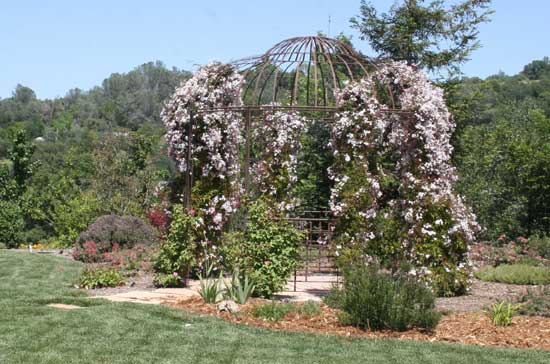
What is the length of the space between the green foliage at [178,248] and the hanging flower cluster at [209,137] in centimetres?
29

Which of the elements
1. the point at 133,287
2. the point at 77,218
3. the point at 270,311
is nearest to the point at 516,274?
the point at 270,311

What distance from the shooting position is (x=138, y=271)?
13.3 m

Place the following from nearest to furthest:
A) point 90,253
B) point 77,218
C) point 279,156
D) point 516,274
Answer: point 279,156, point 516,274, point 90,253, point 77,218

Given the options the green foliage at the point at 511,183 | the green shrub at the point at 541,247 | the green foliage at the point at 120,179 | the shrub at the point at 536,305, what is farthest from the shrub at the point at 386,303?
the green foliage at the point at 120,179

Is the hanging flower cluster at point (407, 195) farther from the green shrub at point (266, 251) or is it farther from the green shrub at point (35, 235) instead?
the green shrub at point (35, 235)

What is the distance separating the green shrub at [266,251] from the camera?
9820 millimetres

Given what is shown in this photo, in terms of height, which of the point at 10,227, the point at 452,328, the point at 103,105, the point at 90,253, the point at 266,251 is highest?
the point at 103,105

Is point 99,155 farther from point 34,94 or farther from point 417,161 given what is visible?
point 34,94

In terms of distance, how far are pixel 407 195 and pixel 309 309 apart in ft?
9.13

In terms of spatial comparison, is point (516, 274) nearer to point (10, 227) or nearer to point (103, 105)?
point (10, 227)

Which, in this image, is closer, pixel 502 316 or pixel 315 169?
pixel 502 316

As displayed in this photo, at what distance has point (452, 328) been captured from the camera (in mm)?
8047

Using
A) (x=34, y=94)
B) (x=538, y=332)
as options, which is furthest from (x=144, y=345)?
(x=34, y=94)

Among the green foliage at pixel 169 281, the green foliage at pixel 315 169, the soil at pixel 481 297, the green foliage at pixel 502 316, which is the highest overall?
the green foliage at pixel 315 169
